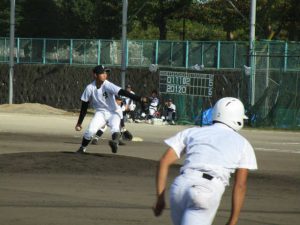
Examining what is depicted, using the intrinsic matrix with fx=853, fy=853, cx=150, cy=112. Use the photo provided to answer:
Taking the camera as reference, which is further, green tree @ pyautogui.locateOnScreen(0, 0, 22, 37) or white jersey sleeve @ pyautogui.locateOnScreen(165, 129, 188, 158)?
green tree @ pyautogui.locateOnScreen(0, 0, 22, 37)

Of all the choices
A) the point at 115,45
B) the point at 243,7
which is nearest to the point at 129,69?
the point at 115,45

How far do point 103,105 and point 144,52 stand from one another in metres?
30.8

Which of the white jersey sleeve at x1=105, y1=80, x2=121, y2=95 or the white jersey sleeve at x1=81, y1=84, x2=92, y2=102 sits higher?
the white jersey sleeve at x1=105, y1=80, x2=121, y2=95

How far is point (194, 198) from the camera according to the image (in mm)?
5879

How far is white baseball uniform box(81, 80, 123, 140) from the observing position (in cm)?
1684

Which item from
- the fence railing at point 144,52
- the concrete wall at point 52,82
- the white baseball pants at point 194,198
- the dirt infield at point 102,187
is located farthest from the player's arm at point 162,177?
the concrete wall at point 52,82

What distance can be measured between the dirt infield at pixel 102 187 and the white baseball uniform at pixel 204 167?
4.06 meters

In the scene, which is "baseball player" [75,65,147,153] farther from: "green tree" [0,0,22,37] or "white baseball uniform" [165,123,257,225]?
"green tree" [0,0,22,37]

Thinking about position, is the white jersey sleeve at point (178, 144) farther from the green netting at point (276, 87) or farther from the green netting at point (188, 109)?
the green netting at point (188, 109)

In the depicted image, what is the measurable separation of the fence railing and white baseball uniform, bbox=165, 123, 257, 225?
92.4ft

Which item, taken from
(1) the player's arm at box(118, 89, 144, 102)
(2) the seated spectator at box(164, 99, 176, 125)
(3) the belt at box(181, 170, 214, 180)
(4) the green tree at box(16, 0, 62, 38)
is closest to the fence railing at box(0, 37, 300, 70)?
(2) the seated spectator at box(164, 99, 176, 125)

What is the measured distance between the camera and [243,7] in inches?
2454

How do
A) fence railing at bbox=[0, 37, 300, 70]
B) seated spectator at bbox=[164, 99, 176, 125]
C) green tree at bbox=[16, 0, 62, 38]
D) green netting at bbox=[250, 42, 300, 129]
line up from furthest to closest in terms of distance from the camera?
green tree at bbox=[16, 0, 62, 38] → fence railing at bbox=[0, 37, 300, 70] → seated spectator at bbox=[164, 99, 176, 125] → green netting at bbox=[250, 42, 300, 129]

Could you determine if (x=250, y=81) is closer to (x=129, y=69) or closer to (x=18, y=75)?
(x=129, y=69)
